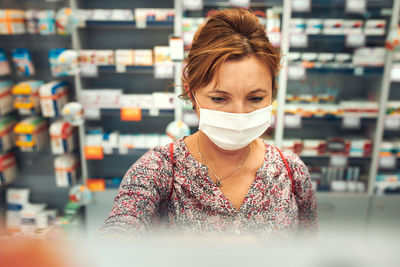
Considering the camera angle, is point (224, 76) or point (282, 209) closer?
point (224, 76)

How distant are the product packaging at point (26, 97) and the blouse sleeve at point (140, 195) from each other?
2944 mm

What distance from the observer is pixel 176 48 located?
344 centimetres

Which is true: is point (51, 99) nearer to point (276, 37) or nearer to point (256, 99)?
point (276, 37)

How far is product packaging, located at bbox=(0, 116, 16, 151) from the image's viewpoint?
3.61 metres

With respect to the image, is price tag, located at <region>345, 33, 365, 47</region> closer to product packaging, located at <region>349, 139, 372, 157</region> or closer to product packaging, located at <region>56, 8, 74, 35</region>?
product packaging, located at <region>349, 139, 372, 157</region>

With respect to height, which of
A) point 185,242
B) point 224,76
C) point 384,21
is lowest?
point 185,242

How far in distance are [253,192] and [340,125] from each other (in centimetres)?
344

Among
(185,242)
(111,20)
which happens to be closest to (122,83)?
(111,20)

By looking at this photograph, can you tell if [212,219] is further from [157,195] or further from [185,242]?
[185,242]

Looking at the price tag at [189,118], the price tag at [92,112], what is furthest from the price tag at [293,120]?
the price tag at [92,112]

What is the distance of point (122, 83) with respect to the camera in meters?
4.08

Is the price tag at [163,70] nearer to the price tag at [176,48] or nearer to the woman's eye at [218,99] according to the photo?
the price tag at [176,48]

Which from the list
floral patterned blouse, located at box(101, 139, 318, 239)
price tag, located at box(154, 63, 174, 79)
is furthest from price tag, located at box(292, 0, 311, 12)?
floral patterned blouse, located at box(101, 139, 318, 239)

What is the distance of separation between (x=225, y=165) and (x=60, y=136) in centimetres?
298
